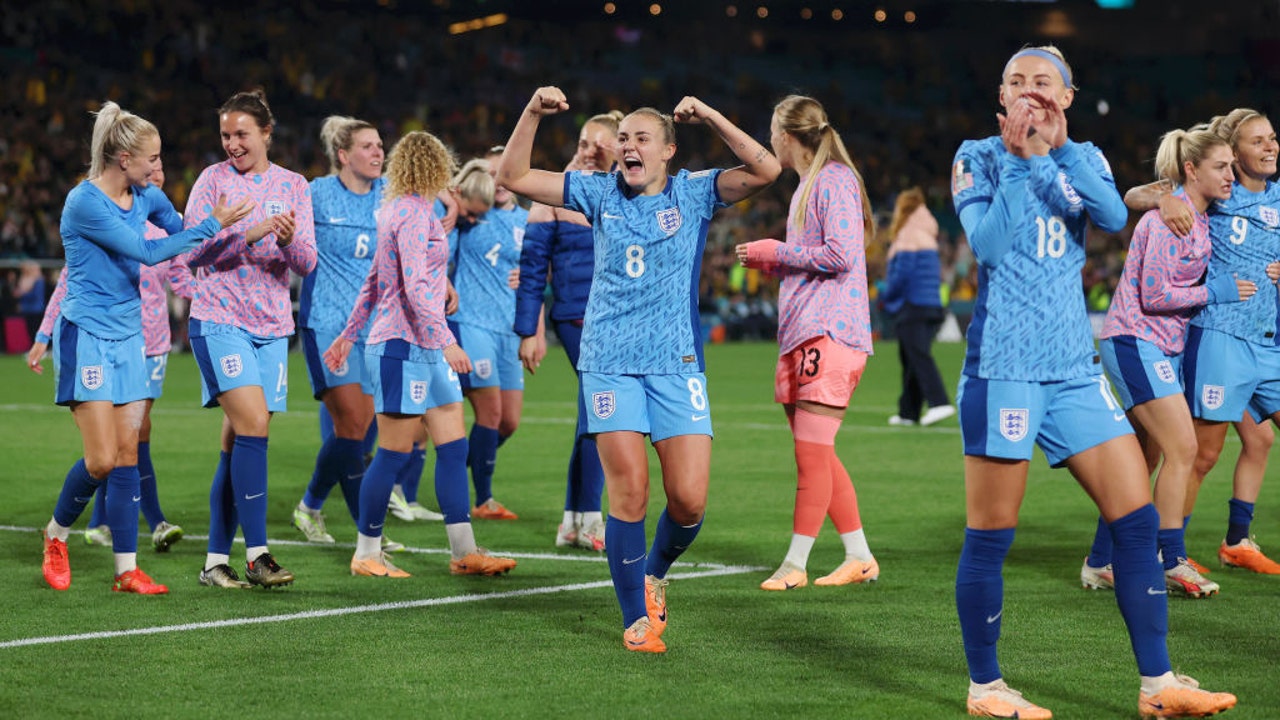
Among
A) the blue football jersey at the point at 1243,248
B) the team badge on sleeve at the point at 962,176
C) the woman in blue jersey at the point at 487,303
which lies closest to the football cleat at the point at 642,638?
the team badge on sleeve at the point at 962,176

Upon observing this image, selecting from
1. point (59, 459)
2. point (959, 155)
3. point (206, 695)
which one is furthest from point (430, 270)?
point (59, 459)

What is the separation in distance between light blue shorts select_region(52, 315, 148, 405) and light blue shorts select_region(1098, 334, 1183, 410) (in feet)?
14.4

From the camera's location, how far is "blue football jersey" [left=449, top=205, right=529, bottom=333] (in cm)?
949

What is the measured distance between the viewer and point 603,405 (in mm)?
5953

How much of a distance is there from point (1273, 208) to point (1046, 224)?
119 inches

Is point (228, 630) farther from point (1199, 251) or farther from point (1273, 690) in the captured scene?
point (1199, 251)

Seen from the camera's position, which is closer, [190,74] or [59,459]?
[59,459]

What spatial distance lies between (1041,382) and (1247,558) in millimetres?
3618

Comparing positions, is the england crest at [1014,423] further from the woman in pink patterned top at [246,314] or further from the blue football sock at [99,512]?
the blue football sock at [99,512]

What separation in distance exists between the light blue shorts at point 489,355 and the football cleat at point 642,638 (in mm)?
3549

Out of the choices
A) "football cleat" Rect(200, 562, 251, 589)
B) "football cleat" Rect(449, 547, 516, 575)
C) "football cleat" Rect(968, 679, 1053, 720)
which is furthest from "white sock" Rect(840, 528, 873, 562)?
"football cleat" Rect(200, 562, 251, 589)

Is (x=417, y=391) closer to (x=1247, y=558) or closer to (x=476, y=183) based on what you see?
(x=476, y=183)

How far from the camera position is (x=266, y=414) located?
729 centimetres

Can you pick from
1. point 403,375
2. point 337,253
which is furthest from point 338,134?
point 403,375
